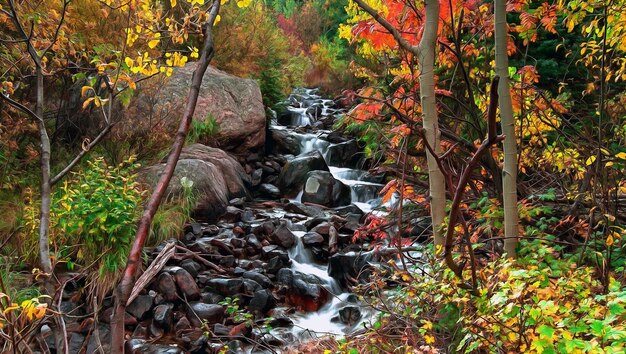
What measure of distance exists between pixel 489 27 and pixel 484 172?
4.63ft

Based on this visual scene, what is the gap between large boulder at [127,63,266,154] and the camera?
9391 millimetres

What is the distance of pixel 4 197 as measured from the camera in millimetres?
6105

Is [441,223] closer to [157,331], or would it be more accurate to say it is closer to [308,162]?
[157,331]

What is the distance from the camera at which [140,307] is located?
16.9 ft

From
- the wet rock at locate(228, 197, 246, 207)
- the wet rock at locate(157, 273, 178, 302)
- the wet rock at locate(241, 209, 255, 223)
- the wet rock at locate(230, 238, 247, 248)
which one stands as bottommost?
the wet rock at locate(157, 273, 178, 302)

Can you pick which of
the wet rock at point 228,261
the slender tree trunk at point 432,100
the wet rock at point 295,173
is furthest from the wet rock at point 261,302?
the wet rock at point 295,173

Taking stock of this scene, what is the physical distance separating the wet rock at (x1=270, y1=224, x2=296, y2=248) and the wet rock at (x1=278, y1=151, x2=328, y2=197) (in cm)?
253

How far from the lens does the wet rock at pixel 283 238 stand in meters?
6.99

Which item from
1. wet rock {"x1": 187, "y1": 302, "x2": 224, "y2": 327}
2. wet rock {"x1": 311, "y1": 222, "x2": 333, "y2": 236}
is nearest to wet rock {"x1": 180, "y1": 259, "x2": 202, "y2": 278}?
wet rock {"x1": 187, "y1": 302, "x2": 224, "y2": 327}

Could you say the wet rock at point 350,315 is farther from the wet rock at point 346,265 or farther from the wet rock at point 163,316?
the wet rock at point 163,316

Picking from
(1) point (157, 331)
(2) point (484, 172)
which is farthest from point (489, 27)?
(1) point (157, 331)

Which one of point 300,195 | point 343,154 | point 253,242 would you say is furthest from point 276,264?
point 343,154

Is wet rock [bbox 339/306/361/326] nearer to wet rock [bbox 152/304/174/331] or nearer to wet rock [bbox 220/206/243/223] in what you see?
wet rock [bbox 152/304/174/331]

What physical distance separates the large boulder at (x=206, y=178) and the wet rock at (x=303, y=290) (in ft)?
7.52
